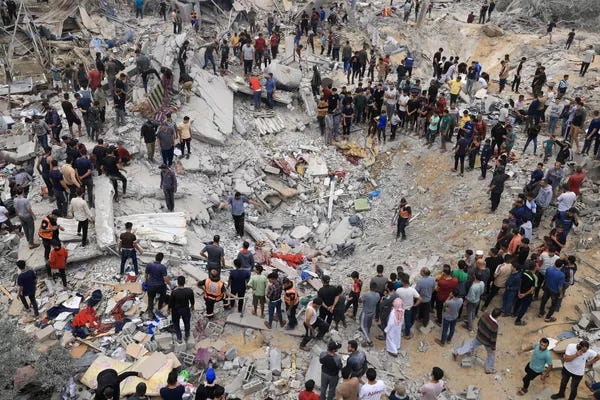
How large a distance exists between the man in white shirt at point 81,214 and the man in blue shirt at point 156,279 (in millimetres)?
2400

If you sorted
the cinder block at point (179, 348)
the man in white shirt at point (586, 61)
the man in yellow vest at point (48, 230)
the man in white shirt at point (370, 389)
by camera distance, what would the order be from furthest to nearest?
the man in white shirt at point (586, 61)
the man in yellow vest at point (48, 230)
the cinder block at point (179, 348)
the man in white shirt at point (370, 389)

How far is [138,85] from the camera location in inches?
704

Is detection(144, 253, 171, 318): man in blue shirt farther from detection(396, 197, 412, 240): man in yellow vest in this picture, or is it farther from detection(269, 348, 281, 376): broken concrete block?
detection(396, 197, 412, 240): man in yellow vest

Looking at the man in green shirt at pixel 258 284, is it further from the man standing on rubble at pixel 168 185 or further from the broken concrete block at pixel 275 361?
the man standing on rubble at pixel 168 185

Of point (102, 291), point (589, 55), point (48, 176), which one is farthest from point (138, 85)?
point (589, 55)

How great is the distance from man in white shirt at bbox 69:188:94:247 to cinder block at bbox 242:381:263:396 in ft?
17.0

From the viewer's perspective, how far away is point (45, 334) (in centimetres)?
962

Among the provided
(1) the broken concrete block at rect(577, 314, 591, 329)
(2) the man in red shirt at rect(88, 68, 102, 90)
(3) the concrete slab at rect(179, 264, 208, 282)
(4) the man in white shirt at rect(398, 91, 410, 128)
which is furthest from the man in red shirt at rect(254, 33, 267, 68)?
(1) the broken concrete block at rect(577, 314, 591, 329)

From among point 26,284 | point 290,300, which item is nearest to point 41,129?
point 26,284

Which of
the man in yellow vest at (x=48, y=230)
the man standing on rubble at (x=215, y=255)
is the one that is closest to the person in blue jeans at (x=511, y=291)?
the man standing on rubble at (x=215, y=255)

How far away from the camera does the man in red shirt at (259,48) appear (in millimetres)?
20828

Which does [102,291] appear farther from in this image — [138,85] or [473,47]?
[473,47]

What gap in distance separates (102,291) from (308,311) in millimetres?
4353

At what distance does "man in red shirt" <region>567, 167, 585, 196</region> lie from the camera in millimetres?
12630
